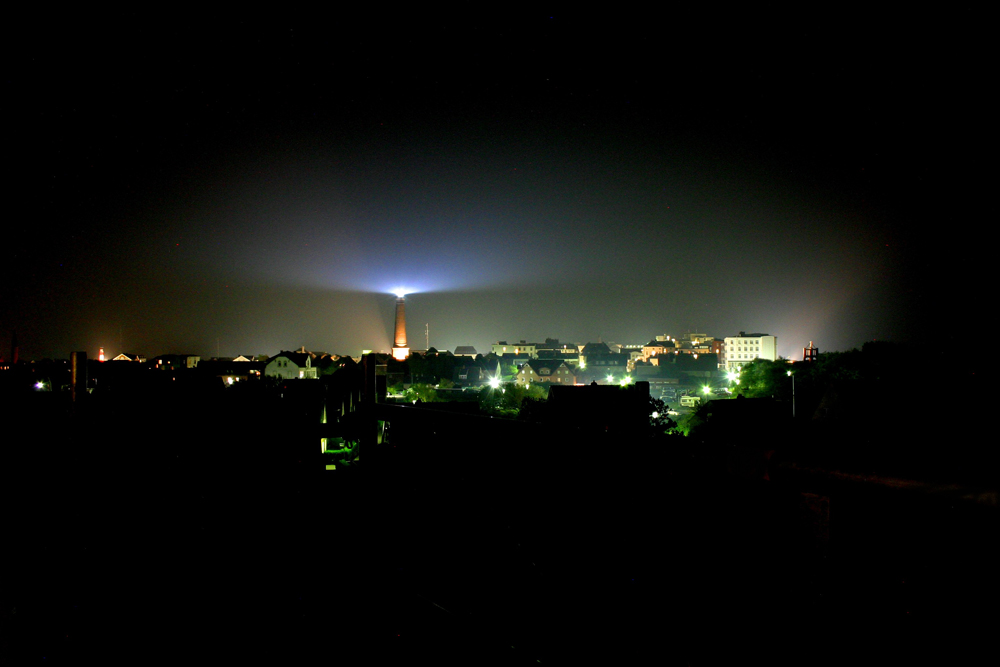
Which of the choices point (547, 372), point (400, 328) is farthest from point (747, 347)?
point (400, 328)

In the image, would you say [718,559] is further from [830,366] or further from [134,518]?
[830,366]

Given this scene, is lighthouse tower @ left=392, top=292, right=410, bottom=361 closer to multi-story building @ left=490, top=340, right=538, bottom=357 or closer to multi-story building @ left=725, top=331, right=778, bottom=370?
multi-story building @ left=490, top=340, right=538, bottom=357

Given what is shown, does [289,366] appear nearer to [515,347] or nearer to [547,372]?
[547,372]

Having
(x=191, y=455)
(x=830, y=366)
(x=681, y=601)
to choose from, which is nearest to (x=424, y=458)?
(x=681, y=601)

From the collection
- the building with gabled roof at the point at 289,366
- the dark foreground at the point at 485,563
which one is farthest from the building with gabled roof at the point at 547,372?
the dark foreground at the point at 485,563

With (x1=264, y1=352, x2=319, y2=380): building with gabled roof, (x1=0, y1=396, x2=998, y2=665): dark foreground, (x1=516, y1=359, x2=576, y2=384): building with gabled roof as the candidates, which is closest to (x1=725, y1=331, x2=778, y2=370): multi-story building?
(x1=516, y1=359, x2=576, y2=384): building with gabled roof

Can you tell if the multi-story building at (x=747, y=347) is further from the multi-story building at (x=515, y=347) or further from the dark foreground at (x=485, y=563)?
the dark foreground at (x=485, y=563)
